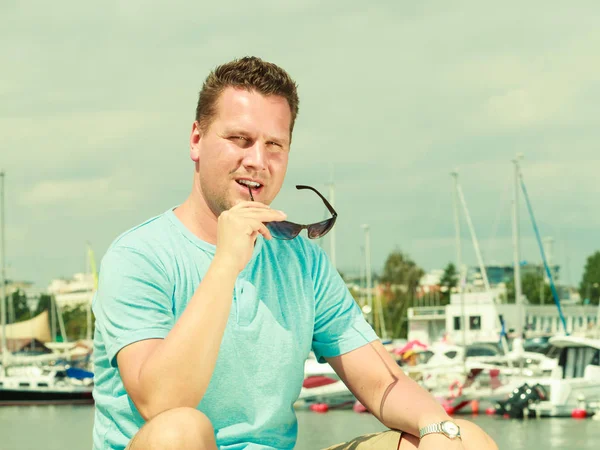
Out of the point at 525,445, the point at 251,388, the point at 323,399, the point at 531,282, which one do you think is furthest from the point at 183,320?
the point at 531,282

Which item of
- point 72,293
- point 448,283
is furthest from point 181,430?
point 72,293

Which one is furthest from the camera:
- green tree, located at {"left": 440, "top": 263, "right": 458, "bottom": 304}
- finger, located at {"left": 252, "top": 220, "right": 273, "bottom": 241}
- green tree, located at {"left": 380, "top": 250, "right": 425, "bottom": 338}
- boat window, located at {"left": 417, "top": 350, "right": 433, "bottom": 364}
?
green tree, located at {"left": 440, "top": 263, "right": 458, "bottom": 304}

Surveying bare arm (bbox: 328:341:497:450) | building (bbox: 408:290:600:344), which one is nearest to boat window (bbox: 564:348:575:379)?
building (bbox: 408:290:600:344)

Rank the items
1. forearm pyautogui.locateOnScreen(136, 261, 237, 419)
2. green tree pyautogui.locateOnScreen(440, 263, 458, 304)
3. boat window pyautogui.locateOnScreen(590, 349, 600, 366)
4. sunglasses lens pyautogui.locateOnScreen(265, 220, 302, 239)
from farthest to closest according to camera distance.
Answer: green tree pyautogui.locateOnScreen(440, 263, 458, 304), boat window pyautogui.locateOnScreen(590, 349, 600, 366), sunglasses lens pyautogui.locateOnScreen(265, 220, 302, 239), forearm pyautogui.locateOnScreen(136, 261, 237, 419)

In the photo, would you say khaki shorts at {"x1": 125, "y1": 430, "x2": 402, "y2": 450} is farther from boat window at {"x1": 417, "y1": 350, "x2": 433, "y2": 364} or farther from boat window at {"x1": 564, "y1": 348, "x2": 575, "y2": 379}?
boat window at {"x1": 417, "y1": 350, "x2": 433, "y2": 364}

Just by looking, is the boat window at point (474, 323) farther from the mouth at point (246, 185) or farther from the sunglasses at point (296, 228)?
the mouth at point (246, 185)

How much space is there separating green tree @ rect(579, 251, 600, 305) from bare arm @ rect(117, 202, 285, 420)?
358 feet

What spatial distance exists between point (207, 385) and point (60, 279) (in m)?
181

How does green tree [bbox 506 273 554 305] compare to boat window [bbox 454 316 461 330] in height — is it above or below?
above

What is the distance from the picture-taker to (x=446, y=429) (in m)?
2.97

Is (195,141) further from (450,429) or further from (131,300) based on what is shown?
(450,429)

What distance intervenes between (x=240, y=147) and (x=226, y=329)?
0.56m

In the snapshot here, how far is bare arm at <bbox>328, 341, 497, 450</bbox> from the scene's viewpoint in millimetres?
3041

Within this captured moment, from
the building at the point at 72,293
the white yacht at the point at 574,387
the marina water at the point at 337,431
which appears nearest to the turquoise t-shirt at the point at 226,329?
the marina water at the point at 337,431
